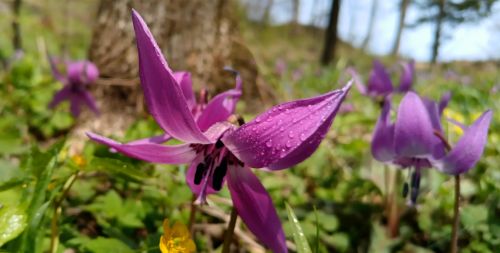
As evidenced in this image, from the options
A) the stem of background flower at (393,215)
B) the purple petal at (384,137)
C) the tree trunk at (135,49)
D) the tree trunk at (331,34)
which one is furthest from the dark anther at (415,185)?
the tree trunk at (331,34)

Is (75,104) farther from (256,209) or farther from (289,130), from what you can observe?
(289,130)

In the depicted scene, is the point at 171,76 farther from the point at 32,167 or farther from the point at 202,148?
the point at 32,167

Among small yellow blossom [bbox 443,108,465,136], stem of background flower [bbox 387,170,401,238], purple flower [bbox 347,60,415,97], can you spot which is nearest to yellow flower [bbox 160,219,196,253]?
stem of background flower [bbox 387,170,401,238]

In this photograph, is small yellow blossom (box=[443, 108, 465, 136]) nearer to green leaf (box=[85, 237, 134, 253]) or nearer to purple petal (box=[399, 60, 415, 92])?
purple petal (box=[399, 60, 415, 92])

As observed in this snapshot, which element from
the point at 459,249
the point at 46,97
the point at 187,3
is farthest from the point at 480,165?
the point at 46,97

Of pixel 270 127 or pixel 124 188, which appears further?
pixel 124 188

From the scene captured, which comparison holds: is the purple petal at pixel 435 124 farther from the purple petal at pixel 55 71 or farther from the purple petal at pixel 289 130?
the purple petal at pixel 55 71
